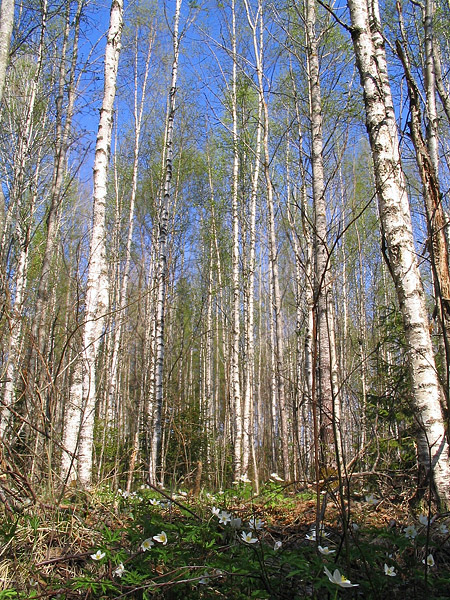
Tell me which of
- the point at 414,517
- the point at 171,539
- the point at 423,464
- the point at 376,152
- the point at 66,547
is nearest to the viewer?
the point at 171,539

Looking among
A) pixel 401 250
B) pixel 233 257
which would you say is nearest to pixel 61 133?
pixel 233 257

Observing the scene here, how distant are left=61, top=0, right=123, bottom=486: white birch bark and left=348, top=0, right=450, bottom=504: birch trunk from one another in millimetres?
2708

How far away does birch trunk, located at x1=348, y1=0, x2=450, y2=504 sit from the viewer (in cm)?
274

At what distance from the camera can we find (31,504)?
7.25ft

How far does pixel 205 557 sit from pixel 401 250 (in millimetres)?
2357

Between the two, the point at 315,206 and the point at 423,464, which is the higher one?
Answer: the point at 315,206

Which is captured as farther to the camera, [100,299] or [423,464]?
A: [100,299]

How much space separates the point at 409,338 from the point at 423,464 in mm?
887

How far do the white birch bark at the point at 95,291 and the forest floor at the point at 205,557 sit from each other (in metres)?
1.74

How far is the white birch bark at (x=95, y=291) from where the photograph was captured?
4285 mm

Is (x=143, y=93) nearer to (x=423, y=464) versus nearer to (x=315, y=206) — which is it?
(x=315, y=206)

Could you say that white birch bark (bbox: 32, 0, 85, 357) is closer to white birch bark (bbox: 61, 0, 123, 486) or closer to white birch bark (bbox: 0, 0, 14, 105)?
white birch bark (bbox: 61, 0, 123, 486)

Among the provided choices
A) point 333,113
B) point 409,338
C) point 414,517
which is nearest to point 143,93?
point 333,113

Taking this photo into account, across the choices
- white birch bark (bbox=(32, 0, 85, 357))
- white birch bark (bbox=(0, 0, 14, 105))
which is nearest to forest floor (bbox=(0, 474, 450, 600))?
white birch bark (bbox=(0, 0, 14, 105))
